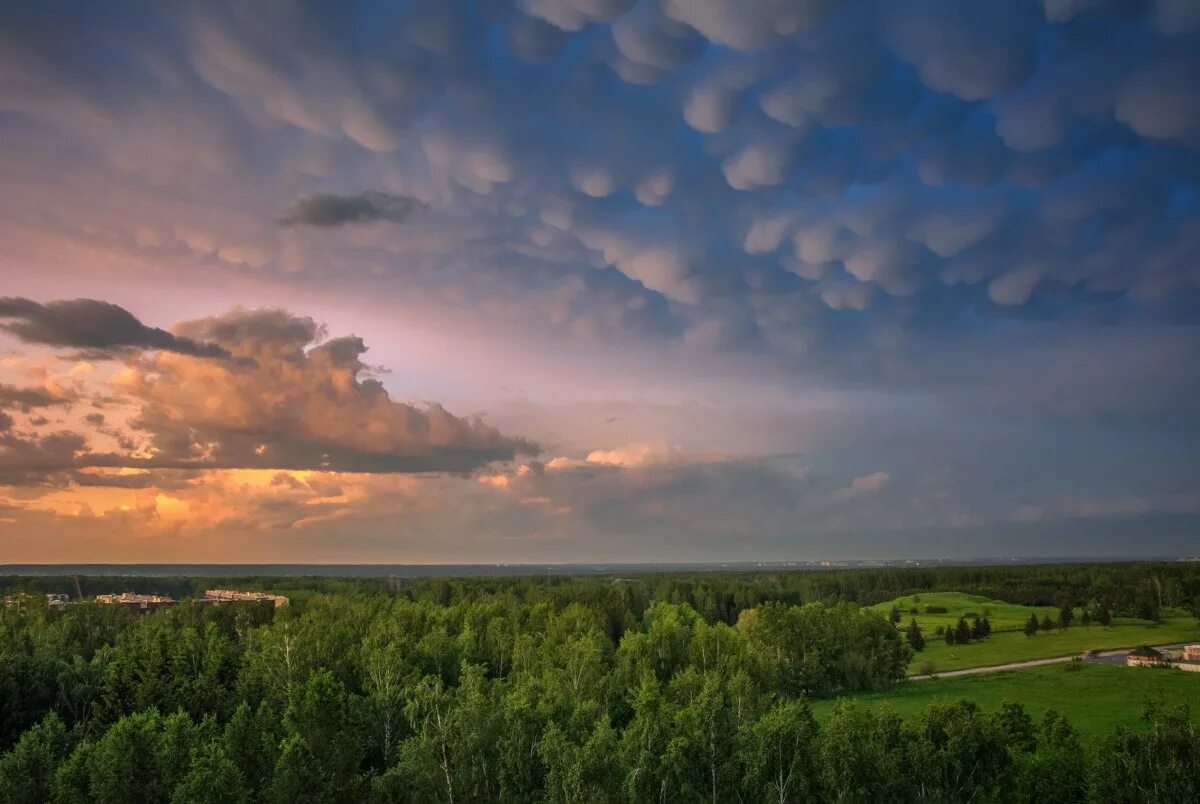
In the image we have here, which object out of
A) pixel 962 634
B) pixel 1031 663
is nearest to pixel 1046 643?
pixel 962 634

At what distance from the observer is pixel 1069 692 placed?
93000 millimetres

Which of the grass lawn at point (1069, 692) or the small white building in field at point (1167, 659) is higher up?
the small white building in field at point (1167, 659)

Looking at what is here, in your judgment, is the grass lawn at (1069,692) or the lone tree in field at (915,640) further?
the lone tree in field at (915,640)

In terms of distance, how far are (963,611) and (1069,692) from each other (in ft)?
292

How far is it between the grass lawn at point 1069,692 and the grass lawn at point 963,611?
51.4 metres

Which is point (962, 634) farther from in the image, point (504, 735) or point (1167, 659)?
point (504, 735)

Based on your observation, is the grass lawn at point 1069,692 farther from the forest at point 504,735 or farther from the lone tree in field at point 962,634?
the lone tree in field at point 962,634

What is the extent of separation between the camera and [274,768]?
54.0 m

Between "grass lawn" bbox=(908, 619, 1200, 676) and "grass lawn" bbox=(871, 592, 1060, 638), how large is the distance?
35.9ft

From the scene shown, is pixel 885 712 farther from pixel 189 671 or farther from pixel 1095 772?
pixel 189 671

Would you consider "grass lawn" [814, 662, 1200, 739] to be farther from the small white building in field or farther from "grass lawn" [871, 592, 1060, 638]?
"grass lawn" [871, 592, 1060, 638]

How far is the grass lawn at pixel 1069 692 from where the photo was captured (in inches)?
3164

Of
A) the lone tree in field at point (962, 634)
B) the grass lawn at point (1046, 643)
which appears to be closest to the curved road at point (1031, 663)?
the grass lawn at point (1046, 643)

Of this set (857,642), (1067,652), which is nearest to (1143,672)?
(1067,652)
